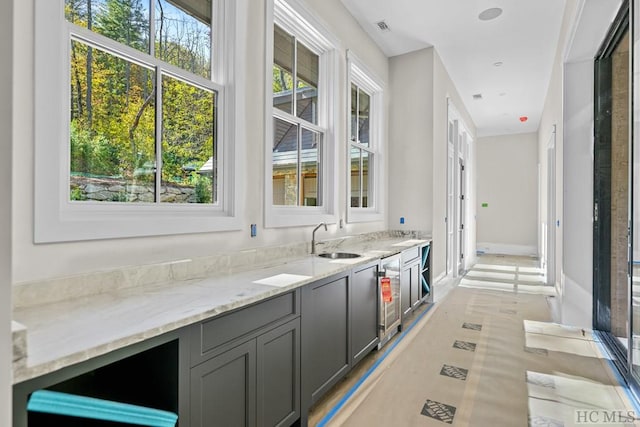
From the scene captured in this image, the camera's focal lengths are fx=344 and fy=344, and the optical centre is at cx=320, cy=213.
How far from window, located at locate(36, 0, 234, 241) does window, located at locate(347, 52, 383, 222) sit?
1867 millimetres

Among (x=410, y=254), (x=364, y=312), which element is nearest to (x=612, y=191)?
(x=410, y=254)

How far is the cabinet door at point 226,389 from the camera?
1.26m

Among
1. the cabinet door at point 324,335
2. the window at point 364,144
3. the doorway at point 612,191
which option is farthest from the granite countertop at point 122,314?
the doorway at point 612,191

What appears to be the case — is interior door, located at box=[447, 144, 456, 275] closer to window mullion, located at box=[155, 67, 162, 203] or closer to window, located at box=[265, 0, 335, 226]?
window, located at box=[265, 0, 335, 226]

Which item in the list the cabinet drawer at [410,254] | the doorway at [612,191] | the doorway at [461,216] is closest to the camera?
the doorway at [612,191]

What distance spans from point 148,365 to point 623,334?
12.1 feet

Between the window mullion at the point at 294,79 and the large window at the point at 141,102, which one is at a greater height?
the window mullion at the point at 294,79

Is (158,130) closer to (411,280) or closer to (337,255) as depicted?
(337,255)

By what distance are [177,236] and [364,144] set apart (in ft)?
9.70

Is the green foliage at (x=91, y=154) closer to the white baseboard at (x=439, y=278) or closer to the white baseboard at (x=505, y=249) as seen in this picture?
the white baseboard at (x=439, y=278)

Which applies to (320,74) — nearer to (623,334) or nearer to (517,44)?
(517,44)

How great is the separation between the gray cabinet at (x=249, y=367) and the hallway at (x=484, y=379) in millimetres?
468

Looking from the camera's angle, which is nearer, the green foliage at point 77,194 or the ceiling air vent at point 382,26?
the green foliage at point 77,194

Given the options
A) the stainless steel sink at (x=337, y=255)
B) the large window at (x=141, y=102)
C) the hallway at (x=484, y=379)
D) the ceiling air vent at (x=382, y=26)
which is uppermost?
the ceiling air vent at (x=382, y=26)
